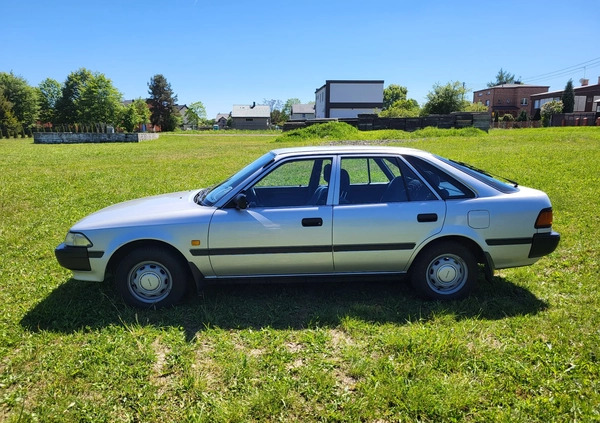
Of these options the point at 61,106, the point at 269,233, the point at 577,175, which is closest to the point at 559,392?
the point at 269,233

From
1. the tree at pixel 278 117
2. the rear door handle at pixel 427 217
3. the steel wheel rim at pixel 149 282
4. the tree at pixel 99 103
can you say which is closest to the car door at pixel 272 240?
the steel wheel rim at pixel 149 282

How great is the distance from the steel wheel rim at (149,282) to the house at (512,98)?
284 feet

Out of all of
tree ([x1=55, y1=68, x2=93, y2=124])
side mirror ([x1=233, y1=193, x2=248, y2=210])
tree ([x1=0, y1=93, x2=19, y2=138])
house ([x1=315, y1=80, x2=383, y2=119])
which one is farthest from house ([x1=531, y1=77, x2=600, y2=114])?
tree ([x1=0, y1=93, x2=19, y2=138])

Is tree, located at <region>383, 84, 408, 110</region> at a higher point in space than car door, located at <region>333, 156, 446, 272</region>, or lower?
higher

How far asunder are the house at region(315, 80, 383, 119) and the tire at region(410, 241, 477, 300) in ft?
252

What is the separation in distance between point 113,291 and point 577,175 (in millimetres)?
11137

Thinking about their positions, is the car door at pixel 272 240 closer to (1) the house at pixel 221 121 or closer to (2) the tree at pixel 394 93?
(2) the tree at pixel 394 93

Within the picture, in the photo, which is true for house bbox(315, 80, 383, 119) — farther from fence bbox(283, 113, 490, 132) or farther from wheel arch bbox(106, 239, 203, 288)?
wheel arch bbox(106, 239, 203, 288)

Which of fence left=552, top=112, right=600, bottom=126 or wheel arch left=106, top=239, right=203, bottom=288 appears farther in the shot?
fence left=552, top=112, right=600, bottom=126

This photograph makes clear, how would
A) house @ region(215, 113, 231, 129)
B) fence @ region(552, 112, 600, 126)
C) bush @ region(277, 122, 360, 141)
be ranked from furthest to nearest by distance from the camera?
house @ region(215, 113, 231, 129) < fence @ region(552, 112, 600, 126) < bush @ region(277, 122, 360, 141)

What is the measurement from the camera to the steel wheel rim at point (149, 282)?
3.92 meters

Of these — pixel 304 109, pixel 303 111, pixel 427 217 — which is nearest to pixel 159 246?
pixel 427 217

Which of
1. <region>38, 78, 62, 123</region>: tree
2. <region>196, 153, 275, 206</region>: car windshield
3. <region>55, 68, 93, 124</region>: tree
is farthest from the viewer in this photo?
<region>38, 78, 62, 123</region>: tree

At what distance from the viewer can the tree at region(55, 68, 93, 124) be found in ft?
194
